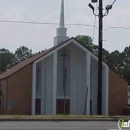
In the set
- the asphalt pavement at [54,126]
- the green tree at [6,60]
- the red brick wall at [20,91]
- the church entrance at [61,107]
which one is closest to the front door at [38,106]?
the red brick wall at [20,91]

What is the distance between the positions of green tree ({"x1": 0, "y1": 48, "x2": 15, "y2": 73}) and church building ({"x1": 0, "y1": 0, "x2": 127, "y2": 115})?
65885 mm

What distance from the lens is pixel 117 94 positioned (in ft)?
167

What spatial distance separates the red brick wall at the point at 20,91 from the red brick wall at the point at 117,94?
959 cm

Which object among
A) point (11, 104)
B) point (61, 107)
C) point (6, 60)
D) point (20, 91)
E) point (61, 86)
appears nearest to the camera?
point (11, 104)

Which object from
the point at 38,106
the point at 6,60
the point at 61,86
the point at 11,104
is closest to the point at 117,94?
the point at 61,86

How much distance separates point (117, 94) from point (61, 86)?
6.66 metres

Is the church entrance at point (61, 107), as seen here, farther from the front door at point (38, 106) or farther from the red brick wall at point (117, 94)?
the red brick wall at point (117, 94)

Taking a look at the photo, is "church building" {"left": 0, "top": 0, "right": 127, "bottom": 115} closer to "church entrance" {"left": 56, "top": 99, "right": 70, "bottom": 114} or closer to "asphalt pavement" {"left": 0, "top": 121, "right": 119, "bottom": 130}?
"church entrance" {"left": 56, "top": 99, "right": 70, "bottom": 114}

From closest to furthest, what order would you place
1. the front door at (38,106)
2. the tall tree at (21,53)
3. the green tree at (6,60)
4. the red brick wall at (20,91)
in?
the red brick wall at (20,91) → the front door at (38,106) → the green tree at (6,60) → the tall tree at (21,53)

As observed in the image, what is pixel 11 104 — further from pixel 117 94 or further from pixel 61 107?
pixel 117 94

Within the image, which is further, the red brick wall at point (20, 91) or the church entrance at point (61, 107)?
the church entrance at point (61, 107)

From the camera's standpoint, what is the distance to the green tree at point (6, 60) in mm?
116062

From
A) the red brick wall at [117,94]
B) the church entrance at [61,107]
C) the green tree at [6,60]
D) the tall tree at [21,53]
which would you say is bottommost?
the church entrance at [61,107]

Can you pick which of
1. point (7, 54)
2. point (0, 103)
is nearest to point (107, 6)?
point (0, 103)
